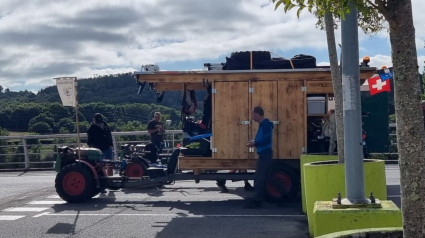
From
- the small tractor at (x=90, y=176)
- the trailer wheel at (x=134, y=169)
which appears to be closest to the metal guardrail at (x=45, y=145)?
the trailer wheel at (x=134, y=169)

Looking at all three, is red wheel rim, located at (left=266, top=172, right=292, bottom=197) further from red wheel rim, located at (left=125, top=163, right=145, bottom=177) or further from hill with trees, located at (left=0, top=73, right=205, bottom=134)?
hill with trees, located at (left=0, top=73, right=205, bottom=134)

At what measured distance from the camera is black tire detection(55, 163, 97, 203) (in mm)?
12211

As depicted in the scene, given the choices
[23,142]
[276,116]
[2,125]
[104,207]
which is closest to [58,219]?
[104,207]

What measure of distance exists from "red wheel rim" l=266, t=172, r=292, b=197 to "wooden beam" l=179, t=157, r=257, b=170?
49 centimetres

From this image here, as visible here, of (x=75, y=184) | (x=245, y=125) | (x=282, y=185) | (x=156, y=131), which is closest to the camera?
(x=282, y=185)

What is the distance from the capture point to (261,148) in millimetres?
11078

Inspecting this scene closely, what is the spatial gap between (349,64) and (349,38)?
0.27 m

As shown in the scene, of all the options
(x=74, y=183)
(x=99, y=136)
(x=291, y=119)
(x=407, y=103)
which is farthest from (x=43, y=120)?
(x=407, y=103)

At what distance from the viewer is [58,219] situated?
1042 cm

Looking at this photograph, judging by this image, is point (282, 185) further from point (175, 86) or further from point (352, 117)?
point (352, 117)

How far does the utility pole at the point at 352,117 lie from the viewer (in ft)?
21.9

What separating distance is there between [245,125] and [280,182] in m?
1.22

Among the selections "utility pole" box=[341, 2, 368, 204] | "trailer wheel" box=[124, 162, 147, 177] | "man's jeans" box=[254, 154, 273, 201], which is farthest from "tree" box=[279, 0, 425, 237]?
"trailer wheel" box=[124, 162, 147, 177]

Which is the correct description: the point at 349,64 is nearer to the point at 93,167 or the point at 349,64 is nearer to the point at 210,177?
the point at 210,177
